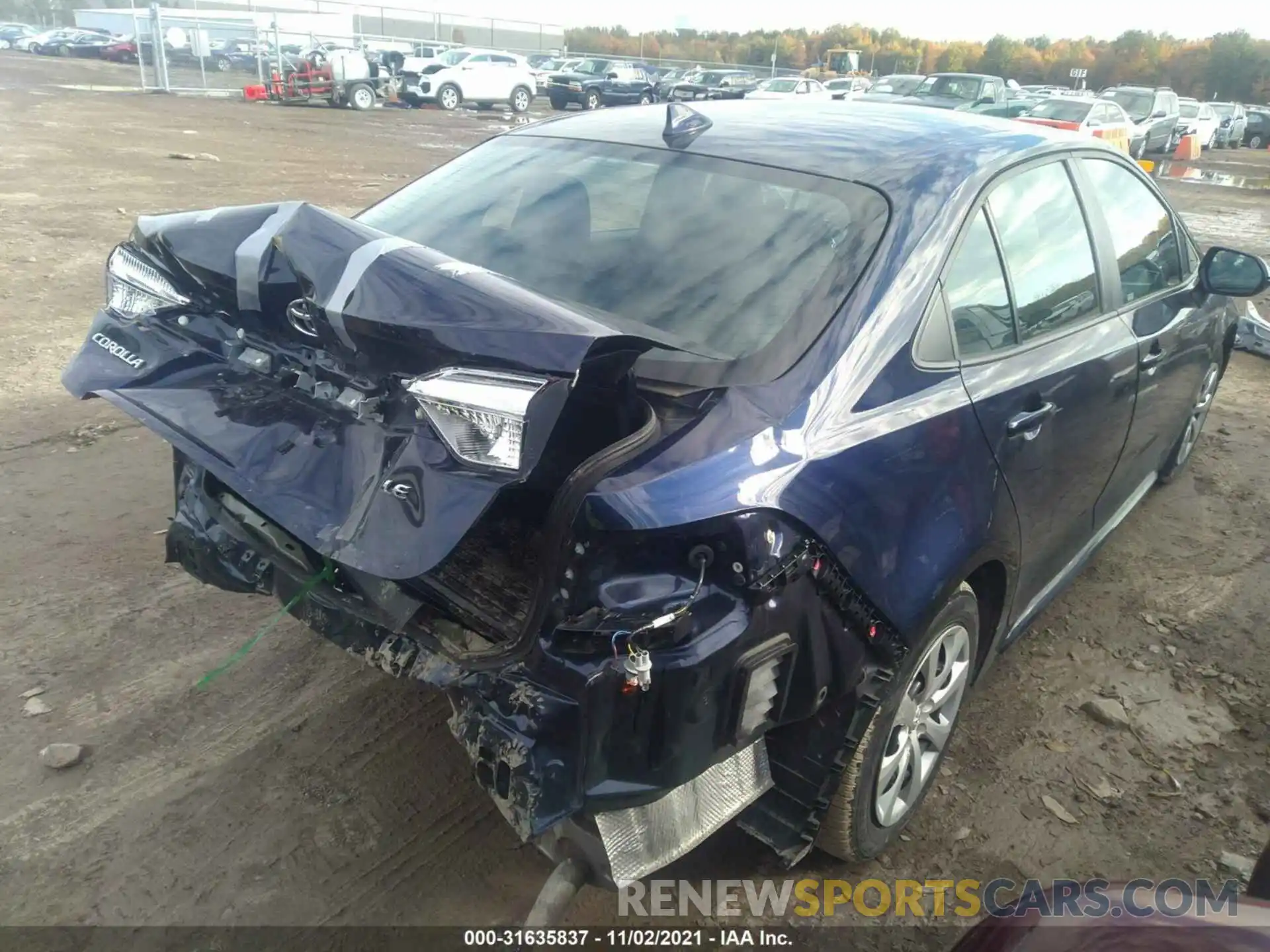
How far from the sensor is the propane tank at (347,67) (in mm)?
27422

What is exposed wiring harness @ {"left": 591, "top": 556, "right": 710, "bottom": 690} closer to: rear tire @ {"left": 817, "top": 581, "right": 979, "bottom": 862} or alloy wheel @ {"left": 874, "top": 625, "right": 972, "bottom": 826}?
rear tire @ {"left": 817, "top": 581, "right": 979, "bottom": 862}

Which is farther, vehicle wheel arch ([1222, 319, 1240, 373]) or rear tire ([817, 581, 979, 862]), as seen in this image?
vehicle wheel arch ([1222, 319, 1240, 373])

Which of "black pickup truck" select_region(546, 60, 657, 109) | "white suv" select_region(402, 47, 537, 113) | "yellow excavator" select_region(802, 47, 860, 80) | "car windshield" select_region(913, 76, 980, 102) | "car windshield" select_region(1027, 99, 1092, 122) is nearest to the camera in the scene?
"car windshield" select_region(1027, 99, 1092, 122)

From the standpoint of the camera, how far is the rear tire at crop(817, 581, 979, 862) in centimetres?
235

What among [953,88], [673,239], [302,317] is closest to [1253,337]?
[673,239]

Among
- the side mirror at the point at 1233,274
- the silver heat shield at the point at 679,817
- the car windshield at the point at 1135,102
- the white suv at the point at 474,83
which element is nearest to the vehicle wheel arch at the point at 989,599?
the silver heat shield at the point at 679,817

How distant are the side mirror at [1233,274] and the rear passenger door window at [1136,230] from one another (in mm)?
106

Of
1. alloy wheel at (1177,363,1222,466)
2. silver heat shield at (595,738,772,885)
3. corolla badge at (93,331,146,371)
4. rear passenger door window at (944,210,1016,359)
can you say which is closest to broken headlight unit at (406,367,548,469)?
silver heat shield at (595,738,772,885)

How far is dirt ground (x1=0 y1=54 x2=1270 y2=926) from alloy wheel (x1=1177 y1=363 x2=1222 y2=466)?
10.6 inches

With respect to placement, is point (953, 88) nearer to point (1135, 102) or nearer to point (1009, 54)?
point (1135, 102)

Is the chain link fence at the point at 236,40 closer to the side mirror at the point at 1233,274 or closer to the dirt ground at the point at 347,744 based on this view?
the dirt ground at the point at 347,744

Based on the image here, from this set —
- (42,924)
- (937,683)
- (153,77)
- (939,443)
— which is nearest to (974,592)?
(937,683)

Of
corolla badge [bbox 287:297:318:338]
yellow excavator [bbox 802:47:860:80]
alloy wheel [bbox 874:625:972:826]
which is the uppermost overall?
yellow excavator [bbox 802:47:860:80]

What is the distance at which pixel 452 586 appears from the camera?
2229 mm
